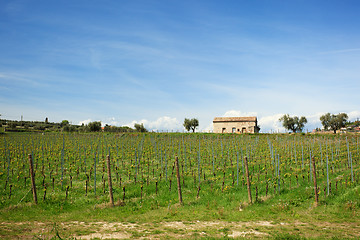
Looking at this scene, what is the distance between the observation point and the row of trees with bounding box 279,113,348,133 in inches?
2397

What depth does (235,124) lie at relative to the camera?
208 ft

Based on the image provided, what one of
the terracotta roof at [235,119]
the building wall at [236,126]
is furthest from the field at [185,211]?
the terracotta roof at [235,119]

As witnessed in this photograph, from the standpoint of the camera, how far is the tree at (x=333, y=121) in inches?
2388

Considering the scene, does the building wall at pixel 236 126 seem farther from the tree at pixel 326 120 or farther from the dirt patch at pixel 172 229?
the dirt patch at pixel 172 229

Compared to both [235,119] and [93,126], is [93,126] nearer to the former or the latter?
→ [93,126]

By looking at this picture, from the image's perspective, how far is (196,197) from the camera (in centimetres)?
1362

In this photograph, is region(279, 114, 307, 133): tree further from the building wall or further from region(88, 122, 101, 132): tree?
region(88, 122, 101, 132): tree

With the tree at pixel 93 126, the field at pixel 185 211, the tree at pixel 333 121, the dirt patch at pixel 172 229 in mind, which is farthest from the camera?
the tree at pixel 93 126

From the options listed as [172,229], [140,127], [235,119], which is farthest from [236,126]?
[172,229]

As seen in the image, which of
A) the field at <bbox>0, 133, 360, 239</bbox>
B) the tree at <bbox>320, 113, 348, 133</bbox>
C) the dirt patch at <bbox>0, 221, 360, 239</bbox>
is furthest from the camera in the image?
the tree at <bbox>320, 113, 348, 133</bbox>

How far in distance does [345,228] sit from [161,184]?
1025 centimetres

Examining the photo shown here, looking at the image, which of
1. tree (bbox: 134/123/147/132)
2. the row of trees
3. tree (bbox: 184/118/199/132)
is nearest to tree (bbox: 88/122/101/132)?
tree (bbox: 134/123/147/132)

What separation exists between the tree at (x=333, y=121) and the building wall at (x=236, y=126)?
61.4 ft

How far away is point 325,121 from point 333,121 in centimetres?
197
